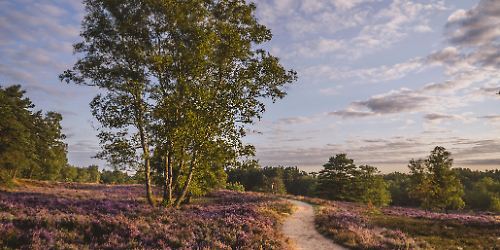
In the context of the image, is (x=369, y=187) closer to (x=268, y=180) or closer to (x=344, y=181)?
(x=344, y=181)

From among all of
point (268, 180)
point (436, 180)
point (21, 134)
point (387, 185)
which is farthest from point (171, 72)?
point (268, 180)

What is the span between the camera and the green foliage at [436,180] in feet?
172

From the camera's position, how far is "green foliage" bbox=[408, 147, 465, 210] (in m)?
52.5

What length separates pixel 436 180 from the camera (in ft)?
175

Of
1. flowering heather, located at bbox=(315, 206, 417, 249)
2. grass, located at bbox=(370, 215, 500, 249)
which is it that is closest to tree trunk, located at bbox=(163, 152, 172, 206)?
flowering heather, located at bbox=(315, 206, 417, 249)

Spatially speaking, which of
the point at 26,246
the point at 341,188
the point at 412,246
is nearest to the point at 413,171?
the point at 341,188

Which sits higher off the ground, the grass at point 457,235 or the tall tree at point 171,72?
the tall tree at point 171,72

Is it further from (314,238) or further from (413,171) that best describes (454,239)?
(413,171)

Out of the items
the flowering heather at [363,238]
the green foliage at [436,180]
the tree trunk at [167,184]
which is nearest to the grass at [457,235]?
the flowering heather at [363,238]

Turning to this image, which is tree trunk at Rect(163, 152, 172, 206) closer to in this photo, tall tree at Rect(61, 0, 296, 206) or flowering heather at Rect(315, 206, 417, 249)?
tall tree at Rect(61, 0, 296, 206)

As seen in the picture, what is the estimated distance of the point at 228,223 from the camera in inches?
688

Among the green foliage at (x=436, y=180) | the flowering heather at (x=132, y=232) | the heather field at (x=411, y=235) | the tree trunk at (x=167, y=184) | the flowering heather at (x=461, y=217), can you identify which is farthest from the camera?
the green foliage at (x=436, y=180)

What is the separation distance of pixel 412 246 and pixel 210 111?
12.0m

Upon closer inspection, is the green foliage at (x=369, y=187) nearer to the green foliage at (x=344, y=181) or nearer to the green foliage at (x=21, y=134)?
the green foliage at (x=344, y=181)
